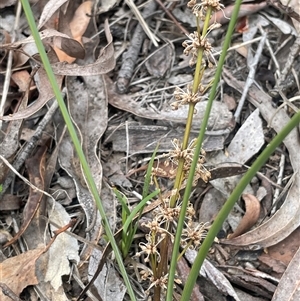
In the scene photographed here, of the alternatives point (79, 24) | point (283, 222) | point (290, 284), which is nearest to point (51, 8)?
point (79, 24)

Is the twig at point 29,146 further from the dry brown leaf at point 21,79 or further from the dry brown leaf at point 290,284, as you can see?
the dry brown leaf at point 290,284

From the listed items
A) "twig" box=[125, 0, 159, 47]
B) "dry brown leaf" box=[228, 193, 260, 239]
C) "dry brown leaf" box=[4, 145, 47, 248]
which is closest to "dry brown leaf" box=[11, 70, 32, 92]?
"dry brown leaf" box=[4, 145, 47, 248]

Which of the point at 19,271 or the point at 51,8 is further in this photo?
the point at 51,8

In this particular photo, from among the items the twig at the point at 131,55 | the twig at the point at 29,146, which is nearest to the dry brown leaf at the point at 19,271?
the twig at the point at 29,146

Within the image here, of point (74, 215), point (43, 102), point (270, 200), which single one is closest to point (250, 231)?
point (270, 200)

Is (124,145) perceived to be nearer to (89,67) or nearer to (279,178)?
(89,67)

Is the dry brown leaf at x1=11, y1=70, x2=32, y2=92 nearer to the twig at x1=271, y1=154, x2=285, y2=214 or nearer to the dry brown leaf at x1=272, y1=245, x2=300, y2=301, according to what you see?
the twig at x1=271, y1=154, x2=285, y2=214
